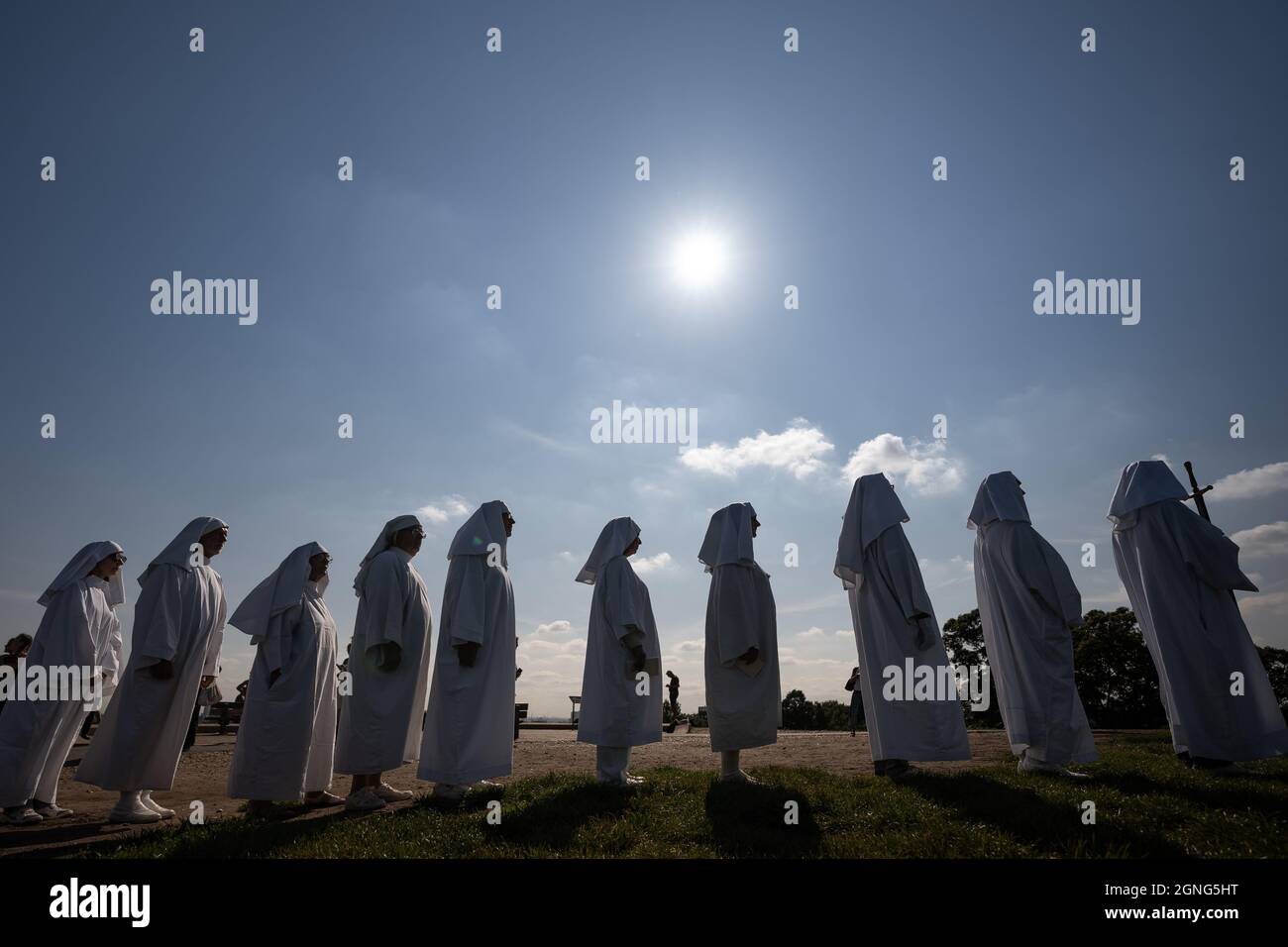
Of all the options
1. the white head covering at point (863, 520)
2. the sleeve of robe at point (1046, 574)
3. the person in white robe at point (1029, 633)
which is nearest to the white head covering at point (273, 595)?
the white head covering at point (863, 520)

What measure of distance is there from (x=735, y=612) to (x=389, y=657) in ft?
13.2

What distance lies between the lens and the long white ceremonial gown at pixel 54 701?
23.7 ft

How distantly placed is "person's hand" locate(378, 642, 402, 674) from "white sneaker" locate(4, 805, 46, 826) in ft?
11.9

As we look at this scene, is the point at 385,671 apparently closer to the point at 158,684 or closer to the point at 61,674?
the point at 158,684

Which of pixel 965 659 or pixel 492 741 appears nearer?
pixel 492 741

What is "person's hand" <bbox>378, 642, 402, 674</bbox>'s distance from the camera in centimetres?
761

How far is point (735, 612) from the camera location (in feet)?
26.5

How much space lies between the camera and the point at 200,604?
7.76m
